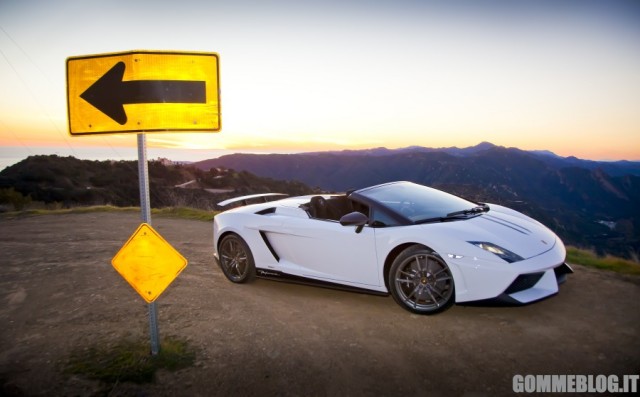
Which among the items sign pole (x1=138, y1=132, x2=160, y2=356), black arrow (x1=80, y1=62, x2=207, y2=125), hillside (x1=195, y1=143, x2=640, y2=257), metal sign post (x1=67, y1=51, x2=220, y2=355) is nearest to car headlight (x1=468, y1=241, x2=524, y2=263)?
metal sign post (x1=67, y1=51, x2=220, y2=355)

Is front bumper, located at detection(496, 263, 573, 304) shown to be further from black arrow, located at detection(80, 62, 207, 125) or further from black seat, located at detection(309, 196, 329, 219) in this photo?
black arrow, located at detection(80, 62, 207, 125)

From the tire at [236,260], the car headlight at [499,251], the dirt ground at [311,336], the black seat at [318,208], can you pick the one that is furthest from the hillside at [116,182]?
the car headlight at [499,251]

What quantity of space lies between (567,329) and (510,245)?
96 centimetres

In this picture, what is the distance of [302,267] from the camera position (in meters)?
5.56

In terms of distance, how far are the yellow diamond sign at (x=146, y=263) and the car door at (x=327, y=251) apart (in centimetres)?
196

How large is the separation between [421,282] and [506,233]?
3.56ft

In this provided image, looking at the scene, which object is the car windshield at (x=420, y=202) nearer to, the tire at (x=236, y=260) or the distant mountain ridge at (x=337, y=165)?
the tire at (x=236, y=260)

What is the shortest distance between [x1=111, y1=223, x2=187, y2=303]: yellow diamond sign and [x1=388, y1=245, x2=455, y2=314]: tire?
231cm

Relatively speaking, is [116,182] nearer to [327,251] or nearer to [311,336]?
[327,251]

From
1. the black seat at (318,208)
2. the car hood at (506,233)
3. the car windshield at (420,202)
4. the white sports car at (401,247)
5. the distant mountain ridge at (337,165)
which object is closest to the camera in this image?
the white sports car at (401,247)

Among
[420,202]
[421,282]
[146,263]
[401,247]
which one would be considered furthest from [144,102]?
[420,202]

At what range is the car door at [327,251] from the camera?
5.03 m

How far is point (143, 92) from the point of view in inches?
145

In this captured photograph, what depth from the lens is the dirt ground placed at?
3479mm
